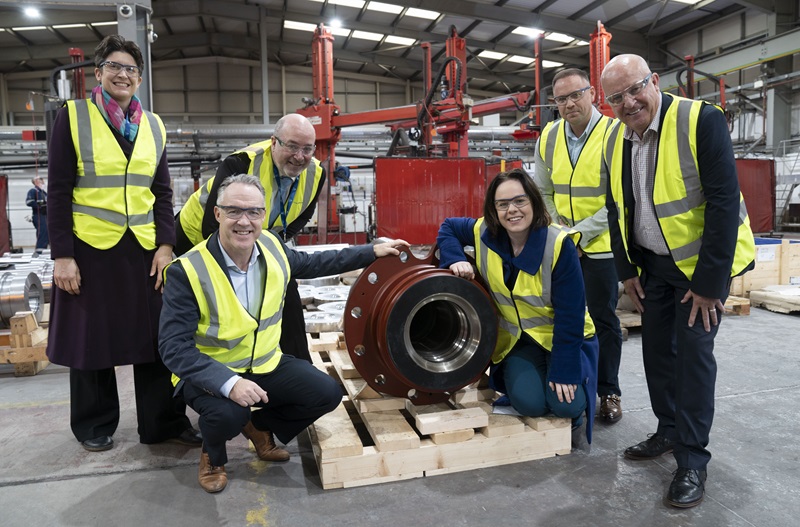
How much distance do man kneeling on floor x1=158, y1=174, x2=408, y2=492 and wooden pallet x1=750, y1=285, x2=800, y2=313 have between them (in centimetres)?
496

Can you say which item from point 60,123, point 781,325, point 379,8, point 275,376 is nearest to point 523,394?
point 275,376

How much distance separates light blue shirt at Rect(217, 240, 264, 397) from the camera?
2189 mm

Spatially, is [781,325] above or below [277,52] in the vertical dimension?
below

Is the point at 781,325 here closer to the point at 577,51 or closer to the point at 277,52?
the point at 577,51

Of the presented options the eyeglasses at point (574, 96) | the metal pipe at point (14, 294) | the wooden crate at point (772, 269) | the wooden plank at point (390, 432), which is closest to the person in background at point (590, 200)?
the eyeglasses at point (574, 96)

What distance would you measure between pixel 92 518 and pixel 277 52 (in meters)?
17.2

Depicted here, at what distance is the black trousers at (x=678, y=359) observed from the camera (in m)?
2.15

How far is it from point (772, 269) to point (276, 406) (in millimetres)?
5902

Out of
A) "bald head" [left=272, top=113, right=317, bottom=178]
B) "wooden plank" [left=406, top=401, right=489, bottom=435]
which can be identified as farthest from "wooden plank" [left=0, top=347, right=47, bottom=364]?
"wooden plank" [left=406, top=401, right=489, bottom=435]

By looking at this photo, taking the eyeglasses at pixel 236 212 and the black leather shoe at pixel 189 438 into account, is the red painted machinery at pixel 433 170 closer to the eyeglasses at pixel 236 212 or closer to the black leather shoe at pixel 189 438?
the black leather shoe at pixel 189 438

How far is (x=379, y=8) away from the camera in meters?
13.4

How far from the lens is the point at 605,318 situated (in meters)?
2.95

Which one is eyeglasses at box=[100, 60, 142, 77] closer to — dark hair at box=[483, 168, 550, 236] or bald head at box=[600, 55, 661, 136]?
dark hair at box=[483, 168, 550, 236]

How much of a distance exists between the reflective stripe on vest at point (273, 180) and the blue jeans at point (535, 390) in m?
1.27
